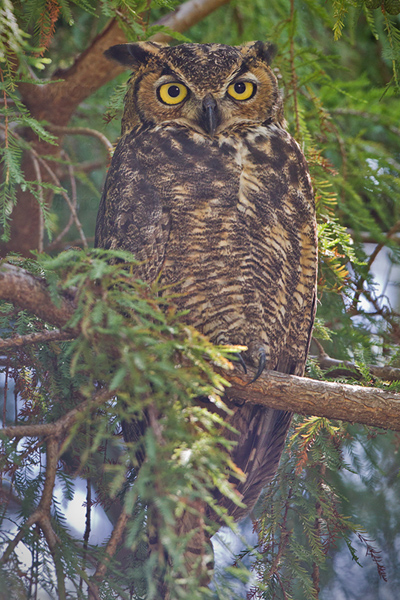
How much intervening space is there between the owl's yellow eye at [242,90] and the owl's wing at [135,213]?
0.33 m

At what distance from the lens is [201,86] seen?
1602 millimetres

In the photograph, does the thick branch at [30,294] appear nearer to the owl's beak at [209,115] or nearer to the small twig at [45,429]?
the small twig at [45,429]

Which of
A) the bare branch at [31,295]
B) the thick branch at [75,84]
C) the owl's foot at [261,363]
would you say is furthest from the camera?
the thick branch at [75,84]

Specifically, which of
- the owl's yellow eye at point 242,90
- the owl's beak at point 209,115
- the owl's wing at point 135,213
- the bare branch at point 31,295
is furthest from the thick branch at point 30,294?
the owl's yellow eye at point 242,90

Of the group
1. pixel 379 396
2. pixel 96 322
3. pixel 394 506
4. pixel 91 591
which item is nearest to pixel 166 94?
pixel 96 322

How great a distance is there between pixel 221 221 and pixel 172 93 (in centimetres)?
49

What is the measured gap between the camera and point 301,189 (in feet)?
5.50

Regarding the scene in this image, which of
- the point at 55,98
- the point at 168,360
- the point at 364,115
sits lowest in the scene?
the point at 168,360

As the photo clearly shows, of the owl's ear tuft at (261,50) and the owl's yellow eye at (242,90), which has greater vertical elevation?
the owl's ear tuft at (261,50)

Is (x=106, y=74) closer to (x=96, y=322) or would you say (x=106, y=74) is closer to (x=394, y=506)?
(x=96, y=322)

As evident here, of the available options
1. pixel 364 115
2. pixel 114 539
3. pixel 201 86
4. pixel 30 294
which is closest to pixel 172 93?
pixel 201 86

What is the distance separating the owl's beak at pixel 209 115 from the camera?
5.11 feet

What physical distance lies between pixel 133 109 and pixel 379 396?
Answer: 4.08 feet

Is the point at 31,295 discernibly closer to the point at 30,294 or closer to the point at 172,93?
the point at 30,294
